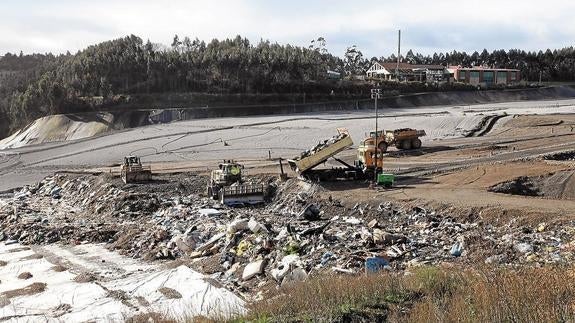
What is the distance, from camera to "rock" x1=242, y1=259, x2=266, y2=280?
1511 cm

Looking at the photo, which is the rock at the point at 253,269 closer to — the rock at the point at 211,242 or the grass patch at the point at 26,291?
the rock at the point at 211,242

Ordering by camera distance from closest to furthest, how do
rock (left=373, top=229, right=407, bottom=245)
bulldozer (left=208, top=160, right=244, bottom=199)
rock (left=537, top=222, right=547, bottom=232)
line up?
rock (left=373, top=229, right=407, bottom=245)
rock (left=537, top=222, right=547, bottom=232)
bulldozer (left=208, top=160, right=244, bottom=199)

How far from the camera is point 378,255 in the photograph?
571 inches

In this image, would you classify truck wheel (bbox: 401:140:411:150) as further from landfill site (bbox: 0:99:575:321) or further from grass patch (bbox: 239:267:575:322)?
grass patch (bbox: 239:267:575:322)

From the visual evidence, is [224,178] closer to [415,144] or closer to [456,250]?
[456,250]

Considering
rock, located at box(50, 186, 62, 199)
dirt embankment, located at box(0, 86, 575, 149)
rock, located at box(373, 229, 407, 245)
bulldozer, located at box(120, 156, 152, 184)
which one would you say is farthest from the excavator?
dirt embankment, located at box(0, 86, 575, 149)

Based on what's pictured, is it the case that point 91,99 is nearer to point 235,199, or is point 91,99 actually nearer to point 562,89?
point 235,199

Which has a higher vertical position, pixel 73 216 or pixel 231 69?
pixel 231 69

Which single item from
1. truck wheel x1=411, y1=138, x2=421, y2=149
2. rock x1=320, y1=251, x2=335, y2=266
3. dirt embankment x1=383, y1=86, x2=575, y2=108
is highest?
dirt embankment x1=383, y1=86, x2=575, y2=108

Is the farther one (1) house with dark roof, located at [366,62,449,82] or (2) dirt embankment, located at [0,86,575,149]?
(1) house with dark roof, located at [366,62,449,82]

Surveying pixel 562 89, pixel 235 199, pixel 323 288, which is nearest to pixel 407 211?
pixel 235 199

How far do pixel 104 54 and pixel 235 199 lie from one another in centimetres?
6244

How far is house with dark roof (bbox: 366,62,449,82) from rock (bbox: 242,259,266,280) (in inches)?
3186

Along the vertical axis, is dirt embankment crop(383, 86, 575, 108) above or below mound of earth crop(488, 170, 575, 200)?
above
